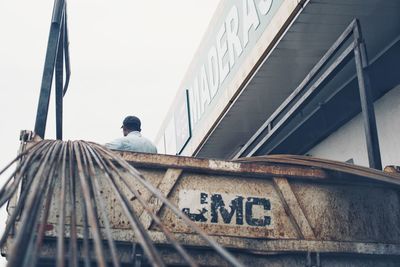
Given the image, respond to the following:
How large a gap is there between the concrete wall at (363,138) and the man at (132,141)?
275 centimetres

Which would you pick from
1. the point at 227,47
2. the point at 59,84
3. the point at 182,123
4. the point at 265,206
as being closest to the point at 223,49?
the point at 227,47

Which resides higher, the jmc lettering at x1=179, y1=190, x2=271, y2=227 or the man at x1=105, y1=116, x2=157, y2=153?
the man at x1=105, y1=116, x2=157, y2=153

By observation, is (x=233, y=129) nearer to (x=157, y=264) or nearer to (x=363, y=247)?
(x=363, y=247)

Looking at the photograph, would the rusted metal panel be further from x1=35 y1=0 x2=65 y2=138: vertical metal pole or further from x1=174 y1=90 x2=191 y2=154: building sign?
x1=174 y1=90 x2=191 y2=154: building sign

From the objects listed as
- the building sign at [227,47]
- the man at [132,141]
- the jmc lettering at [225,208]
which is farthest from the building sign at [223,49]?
the jmc lettering at [225,208]

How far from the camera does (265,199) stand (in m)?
3.22

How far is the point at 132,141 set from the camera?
14.4 ft

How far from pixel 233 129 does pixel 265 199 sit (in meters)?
5.01

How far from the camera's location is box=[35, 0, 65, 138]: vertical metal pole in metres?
3.57

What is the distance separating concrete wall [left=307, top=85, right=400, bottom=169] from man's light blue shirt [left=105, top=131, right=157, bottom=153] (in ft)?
9.10

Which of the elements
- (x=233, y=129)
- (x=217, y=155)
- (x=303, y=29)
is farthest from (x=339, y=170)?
(x=217, y=155)

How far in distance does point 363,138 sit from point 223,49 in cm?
252

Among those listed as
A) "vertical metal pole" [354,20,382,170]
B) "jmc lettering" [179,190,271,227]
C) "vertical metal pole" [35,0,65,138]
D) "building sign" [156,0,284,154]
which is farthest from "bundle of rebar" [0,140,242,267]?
"building sign" [156,0,284,154]

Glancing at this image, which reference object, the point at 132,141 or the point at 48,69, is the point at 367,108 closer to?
the point at 132,141
